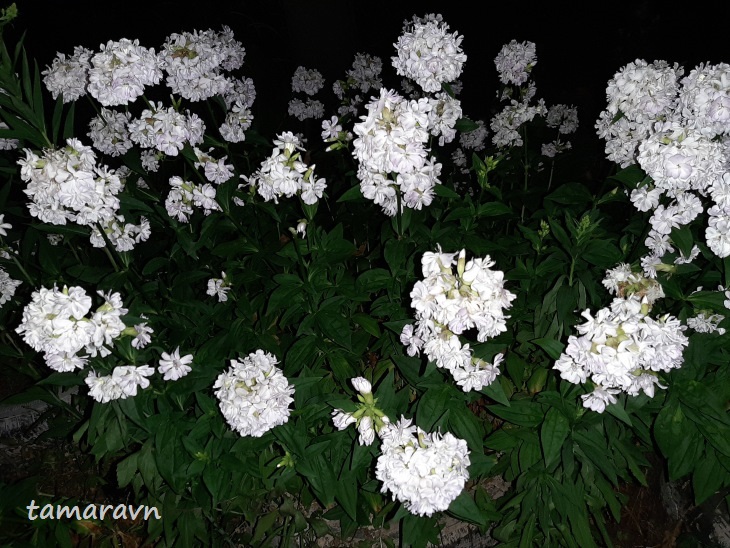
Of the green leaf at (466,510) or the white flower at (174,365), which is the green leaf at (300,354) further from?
the green leaf at (466,510)

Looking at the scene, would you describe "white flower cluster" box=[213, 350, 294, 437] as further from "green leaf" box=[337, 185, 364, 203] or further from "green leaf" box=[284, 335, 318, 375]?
"green leaf" box=[337, 185, 364, 203]

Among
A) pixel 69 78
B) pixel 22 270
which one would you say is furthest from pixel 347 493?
pixel 69 78

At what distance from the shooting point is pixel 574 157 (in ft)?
13.0

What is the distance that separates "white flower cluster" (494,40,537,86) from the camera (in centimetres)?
321

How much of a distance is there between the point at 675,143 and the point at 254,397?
1704 mm

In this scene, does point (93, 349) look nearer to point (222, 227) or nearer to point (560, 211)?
point (222, 227)

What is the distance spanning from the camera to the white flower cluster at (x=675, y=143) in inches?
77.7

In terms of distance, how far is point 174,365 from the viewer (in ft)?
7.48

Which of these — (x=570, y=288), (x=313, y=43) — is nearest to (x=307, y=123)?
(x=313, y=43)

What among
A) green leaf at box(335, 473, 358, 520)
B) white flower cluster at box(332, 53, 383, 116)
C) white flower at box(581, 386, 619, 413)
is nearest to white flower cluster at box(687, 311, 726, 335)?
white flower at box(581, 386, 619, 413)

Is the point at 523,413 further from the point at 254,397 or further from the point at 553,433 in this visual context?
the point at 254,397

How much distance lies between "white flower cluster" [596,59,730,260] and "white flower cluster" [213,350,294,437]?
4.90 feet

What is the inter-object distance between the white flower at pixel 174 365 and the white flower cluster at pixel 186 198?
702 mm

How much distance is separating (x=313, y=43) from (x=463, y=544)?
418 cm
